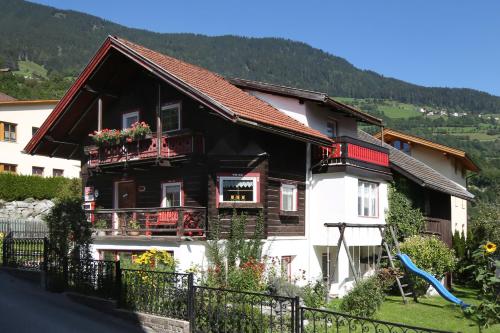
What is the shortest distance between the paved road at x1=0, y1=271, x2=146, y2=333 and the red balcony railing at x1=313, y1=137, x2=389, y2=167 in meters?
10.1

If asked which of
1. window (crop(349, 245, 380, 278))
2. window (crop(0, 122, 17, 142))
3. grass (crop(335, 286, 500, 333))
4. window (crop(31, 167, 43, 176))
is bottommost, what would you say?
grass (crop(335, 286, 500, 333))

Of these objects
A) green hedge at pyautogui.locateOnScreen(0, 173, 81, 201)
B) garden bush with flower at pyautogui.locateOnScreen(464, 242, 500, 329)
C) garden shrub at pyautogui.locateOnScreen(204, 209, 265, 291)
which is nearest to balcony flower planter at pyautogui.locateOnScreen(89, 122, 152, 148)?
garden shrub at pyautogui.locateOnScreen(204, 209, 265, 291)

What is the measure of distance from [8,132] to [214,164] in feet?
98.6

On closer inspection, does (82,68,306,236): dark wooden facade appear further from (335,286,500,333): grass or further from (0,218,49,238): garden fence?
(0,218,49,238): garden fence

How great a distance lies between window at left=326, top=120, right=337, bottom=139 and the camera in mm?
23625

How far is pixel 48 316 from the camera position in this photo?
14055 mm

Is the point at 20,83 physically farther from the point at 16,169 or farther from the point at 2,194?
the point at 2,194

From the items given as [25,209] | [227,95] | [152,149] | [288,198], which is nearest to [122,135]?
[152,149]

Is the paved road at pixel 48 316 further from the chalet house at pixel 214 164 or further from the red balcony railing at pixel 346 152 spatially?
the red balcony railing at pixel 346 152

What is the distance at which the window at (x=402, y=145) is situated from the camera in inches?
1326

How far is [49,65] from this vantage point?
490ft

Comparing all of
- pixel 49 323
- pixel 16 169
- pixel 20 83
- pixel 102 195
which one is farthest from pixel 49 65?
pixel 49 323

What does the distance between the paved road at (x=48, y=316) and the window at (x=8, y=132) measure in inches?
1155

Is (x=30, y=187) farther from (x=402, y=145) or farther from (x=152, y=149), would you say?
(x=402, y=145)
